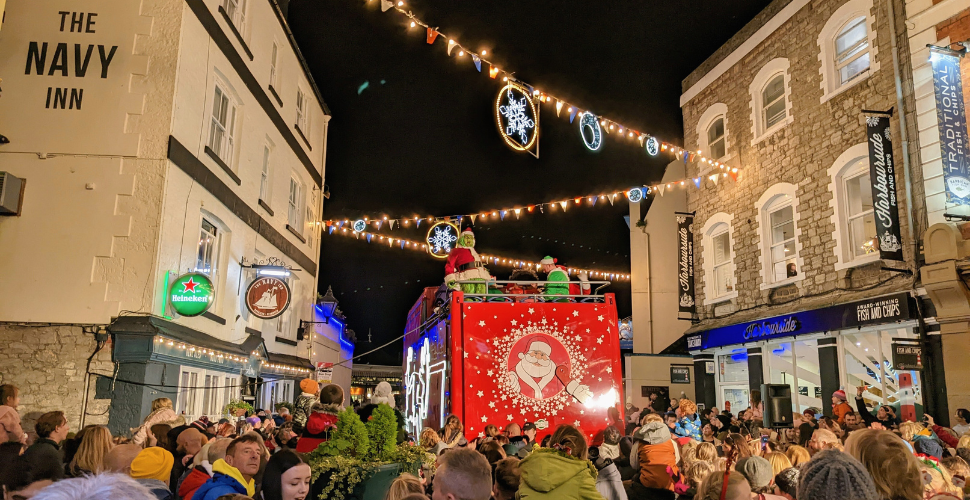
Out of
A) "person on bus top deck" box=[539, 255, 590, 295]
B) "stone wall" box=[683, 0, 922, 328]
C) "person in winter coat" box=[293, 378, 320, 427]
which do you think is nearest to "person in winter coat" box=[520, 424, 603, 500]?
"person in winter coat" box=[293, 378, 320, 427]

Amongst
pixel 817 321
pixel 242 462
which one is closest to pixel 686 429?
pixel 817 321

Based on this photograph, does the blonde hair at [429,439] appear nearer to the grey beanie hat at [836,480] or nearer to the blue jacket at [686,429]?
the blue jacket at [686,429]

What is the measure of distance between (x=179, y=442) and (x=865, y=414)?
10646mm

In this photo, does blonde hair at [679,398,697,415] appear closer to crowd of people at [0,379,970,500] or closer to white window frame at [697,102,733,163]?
crowd of people at [0,379,970,500]

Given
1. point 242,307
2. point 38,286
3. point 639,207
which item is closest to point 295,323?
point 242,307

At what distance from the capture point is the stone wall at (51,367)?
10297 mm

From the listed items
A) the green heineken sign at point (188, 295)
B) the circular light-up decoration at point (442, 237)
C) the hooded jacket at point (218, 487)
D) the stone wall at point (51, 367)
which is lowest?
the hooded jacket at point (218, 487)

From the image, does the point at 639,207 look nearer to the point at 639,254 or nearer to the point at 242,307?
the point at 639,254

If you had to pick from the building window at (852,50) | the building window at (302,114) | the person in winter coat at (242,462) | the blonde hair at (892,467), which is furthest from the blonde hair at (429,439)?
the building window at (302,114)

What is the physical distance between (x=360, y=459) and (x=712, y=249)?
1696cm

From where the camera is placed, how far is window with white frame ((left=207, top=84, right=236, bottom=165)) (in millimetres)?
14074

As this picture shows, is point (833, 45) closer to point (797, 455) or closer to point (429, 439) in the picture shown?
point (797, 455)

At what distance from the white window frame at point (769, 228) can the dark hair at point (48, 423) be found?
48.0 feet

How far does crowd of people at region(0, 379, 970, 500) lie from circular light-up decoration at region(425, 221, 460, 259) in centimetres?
1100
